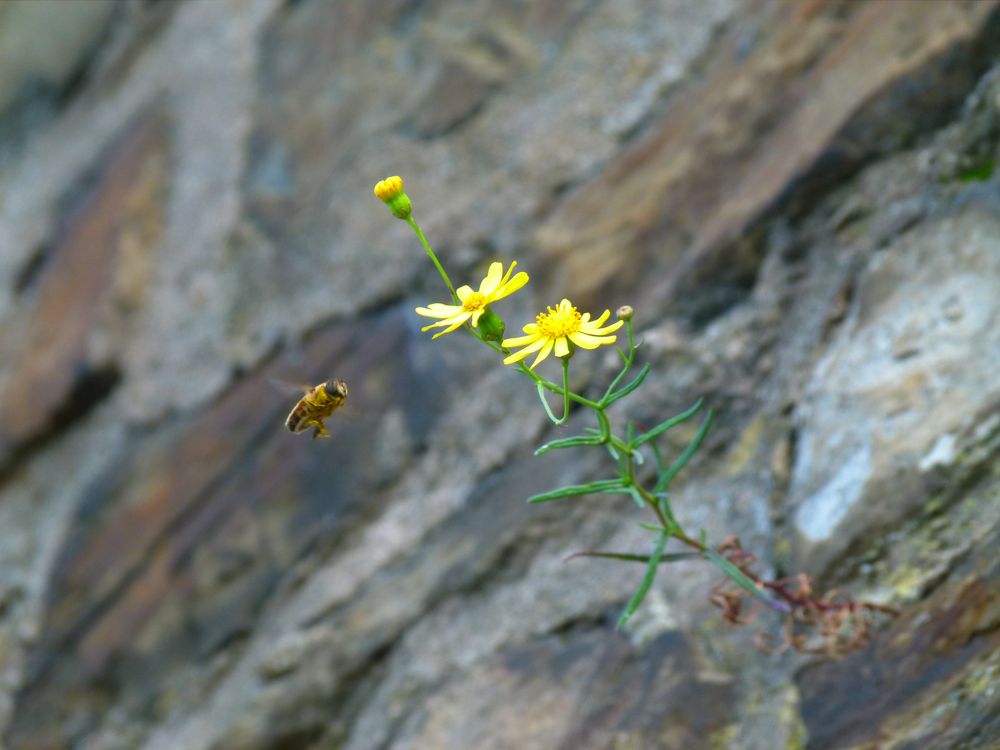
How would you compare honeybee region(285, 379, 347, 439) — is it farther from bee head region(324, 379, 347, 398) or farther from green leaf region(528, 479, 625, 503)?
green leaf region(528, 479, 625, 503)

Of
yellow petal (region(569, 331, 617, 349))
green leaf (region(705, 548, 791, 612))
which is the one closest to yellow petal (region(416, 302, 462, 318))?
yellow petal (region(569, 331, 617, 349))

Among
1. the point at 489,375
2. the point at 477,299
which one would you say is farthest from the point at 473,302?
the point at 489,375

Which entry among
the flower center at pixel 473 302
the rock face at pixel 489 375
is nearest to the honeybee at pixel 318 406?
the rock face at pixel 489 375

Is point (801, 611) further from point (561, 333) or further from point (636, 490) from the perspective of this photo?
point (561, 333)

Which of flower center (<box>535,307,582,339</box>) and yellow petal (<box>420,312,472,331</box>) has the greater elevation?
yellow petal (<box>420,312,472,331</box>)

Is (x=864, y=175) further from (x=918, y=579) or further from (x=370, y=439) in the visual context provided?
(x=370, y=439)

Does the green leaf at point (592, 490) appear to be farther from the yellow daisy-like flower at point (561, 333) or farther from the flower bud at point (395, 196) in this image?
the flower bud at point (395, 196)
